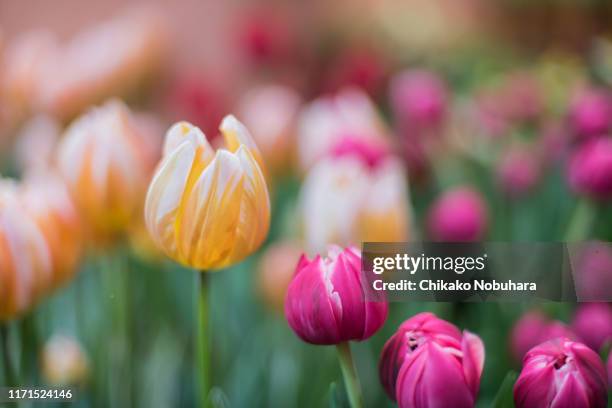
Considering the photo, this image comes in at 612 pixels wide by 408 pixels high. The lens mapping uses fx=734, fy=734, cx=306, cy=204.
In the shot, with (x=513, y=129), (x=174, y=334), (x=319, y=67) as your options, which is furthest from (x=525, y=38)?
(x=174, y=334)

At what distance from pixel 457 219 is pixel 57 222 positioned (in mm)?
231

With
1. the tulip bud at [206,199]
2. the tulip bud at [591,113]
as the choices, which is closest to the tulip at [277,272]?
the tulip bud at [206,199]

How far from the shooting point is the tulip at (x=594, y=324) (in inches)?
13.3

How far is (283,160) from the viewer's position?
541 millimetres

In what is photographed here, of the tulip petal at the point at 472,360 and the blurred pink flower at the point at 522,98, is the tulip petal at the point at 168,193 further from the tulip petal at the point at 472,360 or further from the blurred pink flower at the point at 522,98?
the blurred pink flower at the point at 522,98

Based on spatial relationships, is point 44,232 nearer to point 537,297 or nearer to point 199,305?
point 199,305

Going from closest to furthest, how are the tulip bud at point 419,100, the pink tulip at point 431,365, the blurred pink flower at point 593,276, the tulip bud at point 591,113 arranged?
1. the pink tulip at point 431,365
2. the blurred pink flower at point 593,276
3. the tulip bud at point 591,113
4. the tulip bud at point 419,100

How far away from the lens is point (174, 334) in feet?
1.50

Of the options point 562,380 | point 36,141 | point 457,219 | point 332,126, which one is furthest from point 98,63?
point 562,380

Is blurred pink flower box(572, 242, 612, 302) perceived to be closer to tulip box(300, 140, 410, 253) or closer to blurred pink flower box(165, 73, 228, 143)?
tulip box(300, 140, 410, 253)

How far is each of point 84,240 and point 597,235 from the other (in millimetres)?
288

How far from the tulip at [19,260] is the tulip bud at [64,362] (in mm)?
59

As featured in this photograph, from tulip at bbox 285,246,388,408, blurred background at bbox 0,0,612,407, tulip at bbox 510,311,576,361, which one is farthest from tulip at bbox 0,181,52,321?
tulip at bbox 510,311,576,361

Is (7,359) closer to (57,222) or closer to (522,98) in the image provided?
(57,222)
